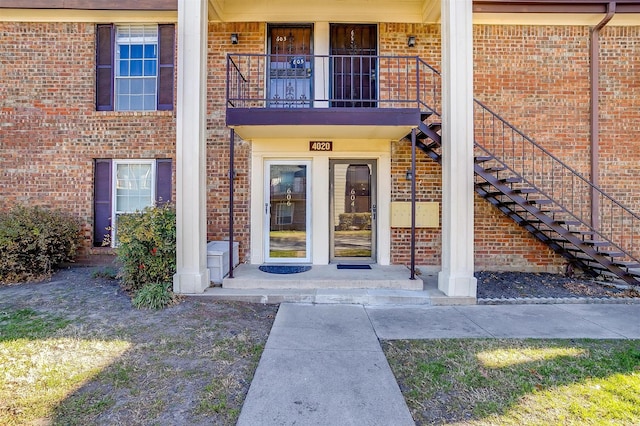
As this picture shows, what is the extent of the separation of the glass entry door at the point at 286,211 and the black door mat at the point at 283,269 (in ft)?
1.29

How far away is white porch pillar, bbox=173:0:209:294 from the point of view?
5484 mm

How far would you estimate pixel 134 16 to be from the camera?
7.27 meters

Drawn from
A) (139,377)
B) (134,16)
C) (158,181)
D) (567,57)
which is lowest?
(139,377)

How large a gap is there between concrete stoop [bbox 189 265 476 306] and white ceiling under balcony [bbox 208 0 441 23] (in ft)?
16.9

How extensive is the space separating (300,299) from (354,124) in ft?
9.77

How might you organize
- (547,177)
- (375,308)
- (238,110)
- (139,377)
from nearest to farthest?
(139,377), (375,308), (238,110), (547,177)

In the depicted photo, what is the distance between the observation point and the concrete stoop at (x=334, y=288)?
5.36 meters

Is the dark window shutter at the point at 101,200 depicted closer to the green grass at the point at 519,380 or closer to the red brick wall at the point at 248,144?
the red brick wall at the point at 248,144

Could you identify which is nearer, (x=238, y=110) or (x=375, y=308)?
(x=375, y=308)

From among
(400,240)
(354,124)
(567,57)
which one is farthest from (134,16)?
(567,57)

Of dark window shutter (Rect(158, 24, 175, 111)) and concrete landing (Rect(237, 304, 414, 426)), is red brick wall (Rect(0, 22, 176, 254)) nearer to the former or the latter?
dark window shutter (Rect(158, 24, 175, 111))

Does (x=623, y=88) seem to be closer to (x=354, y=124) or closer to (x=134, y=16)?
(x=354, y=124)

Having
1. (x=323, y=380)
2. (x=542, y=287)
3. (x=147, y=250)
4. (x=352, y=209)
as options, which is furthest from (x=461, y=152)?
(x=147, y=250)

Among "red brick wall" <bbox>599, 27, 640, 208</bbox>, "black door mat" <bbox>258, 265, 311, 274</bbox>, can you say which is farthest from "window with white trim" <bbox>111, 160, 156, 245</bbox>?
"red brick wall" <bbox>599, 27, 640, 208</bbox>
